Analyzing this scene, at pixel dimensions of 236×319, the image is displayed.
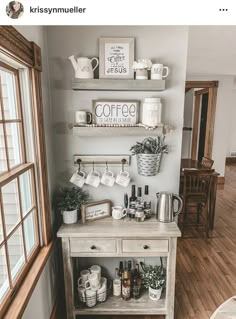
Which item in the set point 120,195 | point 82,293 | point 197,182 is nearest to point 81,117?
point 120,195

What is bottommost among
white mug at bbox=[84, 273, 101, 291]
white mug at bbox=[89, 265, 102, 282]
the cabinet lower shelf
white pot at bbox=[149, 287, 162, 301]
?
the cabinet lower shelf

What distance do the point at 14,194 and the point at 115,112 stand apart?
0.91m

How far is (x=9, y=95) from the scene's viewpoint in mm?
1311

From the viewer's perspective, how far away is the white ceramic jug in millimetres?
1609

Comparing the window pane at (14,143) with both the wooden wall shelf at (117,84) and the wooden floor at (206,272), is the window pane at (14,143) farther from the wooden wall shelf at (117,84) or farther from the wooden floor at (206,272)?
the wooden floor at (206,272)

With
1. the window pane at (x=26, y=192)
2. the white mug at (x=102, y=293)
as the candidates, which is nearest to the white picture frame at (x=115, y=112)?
the window pane at (x=26, y=192)

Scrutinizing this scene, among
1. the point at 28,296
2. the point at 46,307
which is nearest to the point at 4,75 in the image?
the point at 28,296

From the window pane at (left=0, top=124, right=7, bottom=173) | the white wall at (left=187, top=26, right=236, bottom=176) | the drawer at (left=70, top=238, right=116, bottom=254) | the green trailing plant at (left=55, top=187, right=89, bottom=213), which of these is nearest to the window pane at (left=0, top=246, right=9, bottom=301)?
the window pane at (left=0, top=124, right=7, bottom=173)

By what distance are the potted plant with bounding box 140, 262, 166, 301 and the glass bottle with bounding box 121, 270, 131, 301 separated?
0.15 m

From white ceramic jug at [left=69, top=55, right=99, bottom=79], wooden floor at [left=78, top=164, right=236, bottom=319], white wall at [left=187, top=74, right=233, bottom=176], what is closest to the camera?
white ceramic jug at [left=69, top=55, right=99, bottom=79]

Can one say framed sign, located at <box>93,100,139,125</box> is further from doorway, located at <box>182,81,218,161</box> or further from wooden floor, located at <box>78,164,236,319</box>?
doorway, located at <box>182,81,218,161</box>

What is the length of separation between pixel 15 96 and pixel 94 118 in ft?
1.96

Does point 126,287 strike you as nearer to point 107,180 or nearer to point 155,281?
point 155,281
